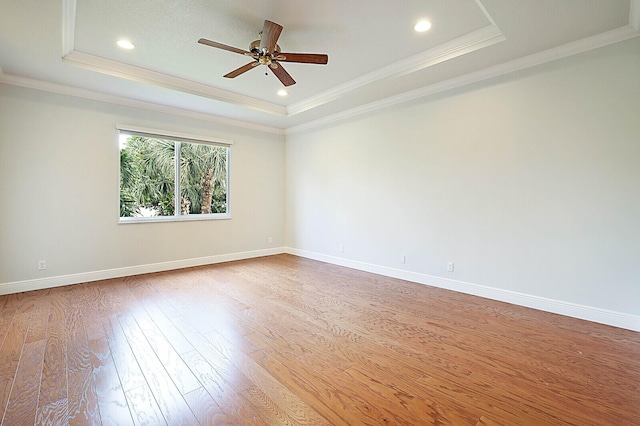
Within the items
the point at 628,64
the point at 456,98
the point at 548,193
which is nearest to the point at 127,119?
the point at 456,98

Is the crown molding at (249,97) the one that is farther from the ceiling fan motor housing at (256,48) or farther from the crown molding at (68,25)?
the ceiling fan motor housing at (256,48)

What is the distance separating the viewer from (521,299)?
10.7ft

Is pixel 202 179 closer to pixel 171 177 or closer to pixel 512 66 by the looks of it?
pixel 171 177

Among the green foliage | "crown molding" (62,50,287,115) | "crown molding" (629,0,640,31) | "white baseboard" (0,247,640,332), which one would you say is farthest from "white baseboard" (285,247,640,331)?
"crown molding" (62,50,287,115)

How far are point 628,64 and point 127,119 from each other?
598 cm

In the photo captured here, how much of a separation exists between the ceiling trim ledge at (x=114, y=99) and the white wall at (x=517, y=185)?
2.33 m

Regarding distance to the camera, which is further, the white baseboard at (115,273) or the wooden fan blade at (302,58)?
the white baseboard at (115,273)

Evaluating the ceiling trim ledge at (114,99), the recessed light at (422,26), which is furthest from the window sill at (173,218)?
the recessed light at (422,26)

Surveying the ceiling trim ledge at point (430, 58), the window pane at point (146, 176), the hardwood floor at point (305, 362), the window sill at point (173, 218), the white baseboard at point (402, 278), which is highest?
the ceiling trim ledge at point (430, 58)

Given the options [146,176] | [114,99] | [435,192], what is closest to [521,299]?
[435,192]

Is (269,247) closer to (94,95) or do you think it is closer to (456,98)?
(94,95)

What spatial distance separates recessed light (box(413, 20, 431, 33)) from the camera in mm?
2689

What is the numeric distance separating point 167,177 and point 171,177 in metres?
0.06

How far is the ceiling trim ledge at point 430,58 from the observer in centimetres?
283
